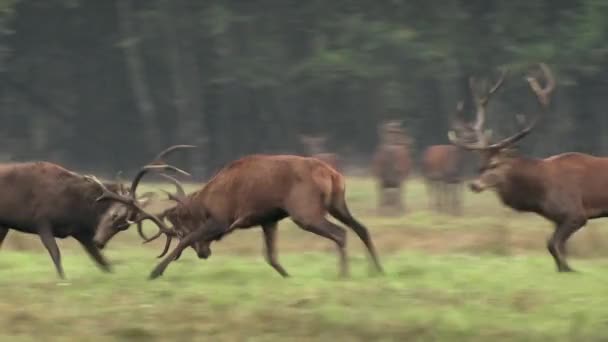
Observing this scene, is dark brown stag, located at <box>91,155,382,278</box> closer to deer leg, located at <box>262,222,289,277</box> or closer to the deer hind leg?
deer leg, located at <box>262,222,289,277</box>

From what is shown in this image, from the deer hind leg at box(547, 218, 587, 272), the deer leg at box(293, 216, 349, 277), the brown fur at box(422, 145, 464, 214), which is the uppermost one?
the deer leg at box(293, 216, 349, 277)

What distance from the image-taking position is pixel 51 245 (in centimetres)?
1273

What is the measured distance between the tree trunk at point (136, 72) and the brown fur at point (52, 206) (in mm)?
22541

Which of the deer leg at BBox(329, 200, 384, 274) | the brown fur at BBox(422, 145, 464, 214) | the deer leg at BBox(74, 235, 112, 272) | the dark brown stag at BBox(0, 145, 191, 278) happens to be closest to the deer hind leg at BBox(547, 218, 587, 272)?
the deer leg at BBox(329, 200, 384, 274)

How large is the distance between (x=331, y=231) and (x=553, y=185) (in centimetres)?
264

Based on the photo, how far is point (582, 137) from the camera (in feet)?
125

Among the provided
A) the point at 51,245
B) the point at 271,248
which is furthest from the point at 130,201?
the point at 271,248

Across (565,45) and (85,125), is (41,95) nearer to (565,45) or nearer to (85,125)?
(85,125)

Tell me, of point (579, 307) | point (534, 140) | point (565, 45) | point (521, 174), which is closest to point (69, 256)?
point (521, 174)

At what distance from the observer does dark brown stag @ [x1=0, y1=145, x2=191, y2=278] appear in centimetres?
1284

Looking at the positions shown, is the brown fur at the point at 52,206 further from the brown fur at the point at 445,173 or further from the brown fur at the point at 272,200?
the brown fur at the point at 445,173

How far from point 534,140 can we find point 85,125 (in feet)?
42.6

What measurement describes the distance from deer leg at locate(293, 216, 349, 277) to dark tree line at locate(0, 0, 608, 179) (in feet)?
68.2

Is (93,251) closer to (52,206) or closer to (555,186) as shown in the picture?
(52,206)
